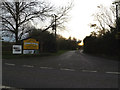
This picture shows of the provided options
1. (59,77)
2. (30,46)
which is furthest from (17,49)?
(59,77)

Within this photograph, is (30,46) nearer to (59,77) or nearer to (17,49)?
(17,49)

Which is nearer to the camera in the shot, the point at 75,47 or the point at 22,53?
the point at 22,53

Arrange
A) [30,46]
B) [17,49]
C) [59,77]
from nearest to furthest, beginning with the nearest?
[59,77], [17,49], [30,46]

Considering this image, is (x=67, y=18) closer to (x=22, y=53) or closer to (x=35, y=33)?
(x=35, y=33)

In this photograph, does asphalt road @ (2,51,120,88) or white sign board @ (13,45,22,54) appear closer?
asphalt road @ (2,51,120,88)

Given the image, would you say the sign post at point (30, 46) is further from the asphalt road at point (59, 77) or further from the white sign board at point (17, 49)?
the asphalt road at point (59, 77)

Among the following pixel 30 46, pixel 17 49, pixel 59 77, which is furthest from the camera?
pixel 30 46

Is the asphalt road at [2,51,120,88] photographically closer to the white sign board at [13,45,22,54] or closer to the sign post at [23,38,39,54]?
the sign post at [23,38,39,54]

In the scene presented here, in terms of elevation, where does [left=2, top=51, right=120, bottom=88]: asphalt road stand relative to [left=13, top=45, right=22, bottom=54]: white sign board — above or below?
below

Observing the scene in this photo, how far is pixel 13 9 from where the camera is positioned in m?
19.6

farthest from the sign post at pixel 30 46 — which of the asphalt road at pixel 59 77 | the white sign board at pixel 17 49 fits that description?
the asphalt road at pixel 59 77

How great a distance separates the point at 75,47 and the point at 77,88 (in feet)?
281

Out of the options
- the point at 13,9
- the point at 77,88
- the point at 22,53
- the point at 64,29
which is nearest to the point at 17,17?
the point at 13,9

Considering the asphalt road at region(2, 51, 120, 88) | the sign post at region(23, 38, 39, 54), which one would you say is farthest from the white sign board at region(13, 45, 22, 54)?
the asphalt road at region(2, 51, 120, 88)
